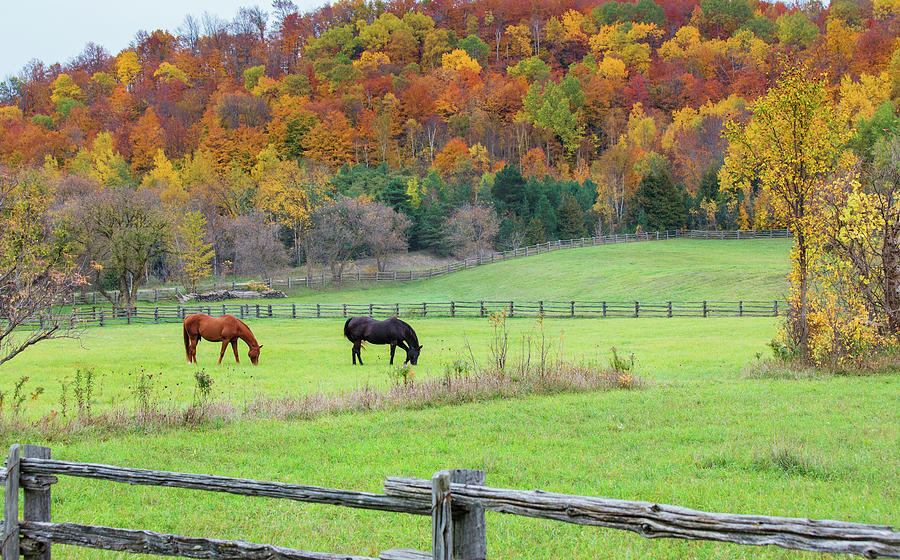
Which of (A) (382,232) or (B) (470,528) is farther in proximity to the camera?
(A) (382,232)

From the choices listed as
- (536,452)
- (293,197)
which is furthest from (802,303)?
(293,197)

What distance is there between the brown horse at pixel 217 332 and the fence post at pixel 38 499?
17.1 m

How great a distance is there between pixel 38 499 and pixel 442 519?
10.6ft

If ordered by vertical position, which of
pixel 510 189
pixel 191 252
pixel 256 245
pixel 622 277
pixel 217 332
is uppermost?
pixel 510 189

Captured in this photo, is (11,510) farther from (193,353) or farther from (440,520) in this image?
(193,353)

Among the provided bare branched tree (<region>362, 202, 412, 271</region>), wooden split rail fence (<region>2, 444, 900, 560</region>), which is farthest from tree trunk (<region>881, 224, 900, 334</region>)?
bare branched tree (<region>362, 202, 412, 271</region>)

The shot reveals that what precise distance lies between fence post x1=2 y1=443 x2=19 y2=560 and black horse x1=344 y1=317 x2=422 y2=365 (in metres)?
16.0

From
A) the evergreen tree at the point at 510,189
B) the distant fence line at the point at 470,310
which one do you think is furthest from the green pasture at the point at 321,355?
the evergreen tree at the point at 510,189

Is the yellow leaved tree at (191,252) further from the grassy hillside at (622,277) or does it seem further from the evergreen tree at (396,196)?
the evergreen tree at (396,196)

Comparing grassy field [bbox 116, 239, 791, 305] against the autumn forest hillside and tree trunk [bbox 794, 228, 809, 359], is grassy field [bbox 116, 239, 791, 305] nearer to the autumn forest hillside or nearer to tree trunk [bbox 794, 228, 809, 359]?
the autumn forest hillside

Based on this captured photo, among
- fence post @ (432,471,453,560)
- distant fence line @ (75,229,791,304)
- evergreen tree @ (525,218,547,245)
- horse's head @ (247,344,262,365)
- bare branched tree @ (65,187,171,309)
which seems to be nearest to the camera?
fence post @ (432,471,453,560)

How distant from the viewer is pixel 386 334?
21562mm

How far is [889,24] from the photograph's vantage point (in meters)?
97.3

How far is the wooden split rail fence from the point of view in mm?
3324
